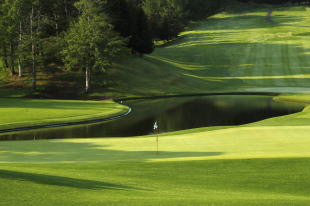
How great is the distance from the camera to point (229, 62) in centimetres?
9969

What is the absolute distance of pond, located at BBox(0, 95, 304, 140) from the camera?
1571 inches

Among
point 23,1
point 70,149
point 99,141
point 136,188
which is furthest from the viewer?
point 23,1

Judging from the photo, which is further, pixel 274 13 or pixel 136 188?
pixel 274 13

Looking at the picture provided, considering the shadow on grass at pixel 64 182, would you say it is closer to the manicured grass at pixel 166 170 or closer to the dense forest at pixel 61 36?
the manicured grass at pixel 166 170

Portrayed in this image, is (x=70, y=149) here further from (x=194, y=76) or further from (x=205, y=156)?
(x=194, y=76)

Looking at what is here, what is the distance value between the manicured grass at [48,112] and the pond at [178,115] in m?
1.82

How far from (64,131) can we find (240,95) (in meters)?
37.2

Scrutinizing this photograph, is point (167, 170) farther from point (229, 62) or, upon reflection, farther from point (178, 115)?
point (229, 62)

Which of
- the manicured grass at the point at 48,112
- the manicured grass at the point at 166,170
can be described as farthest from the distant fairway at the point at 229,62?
the manicured grass at the point at 166,170

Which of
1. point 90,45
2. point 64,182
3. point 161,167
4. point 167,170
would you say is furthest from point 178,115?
point 64,182

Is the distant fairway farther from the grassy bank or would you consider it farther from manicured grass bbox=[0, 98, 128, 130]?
the grassy bank

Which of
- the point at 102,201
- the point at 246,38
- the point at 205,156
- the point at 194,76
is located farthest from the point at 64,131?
the point at 246,38

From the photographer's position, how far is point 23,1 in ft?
213

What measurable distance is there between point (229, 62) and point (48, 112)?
6081 cm
